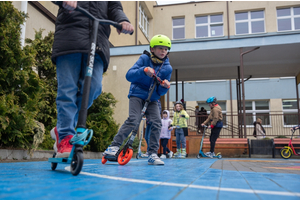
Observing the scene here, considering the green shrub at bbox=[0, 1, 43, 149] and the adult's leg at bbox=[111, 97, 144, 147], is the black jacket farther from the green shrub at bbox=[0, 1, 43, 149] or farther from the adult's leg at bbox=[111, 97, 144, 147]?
the green shrub at bbox=[0, 1, 43, 149]

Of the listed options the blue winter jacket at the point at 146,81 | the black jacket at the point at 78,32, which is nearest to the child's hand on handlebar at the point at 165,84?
the blue winter jacket at the point at 146,81

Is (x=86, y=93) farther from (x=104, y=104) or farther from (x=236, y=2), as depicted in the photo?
(x=236, y=2)

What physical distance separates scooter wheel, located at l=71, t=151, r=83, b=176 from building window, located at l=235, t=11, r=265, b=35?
20.4m

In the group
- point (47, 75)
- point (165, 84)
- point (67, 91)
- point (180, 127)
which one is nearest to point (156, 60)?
point (165, 84)

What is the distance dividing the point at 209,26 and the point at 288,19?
5.50m

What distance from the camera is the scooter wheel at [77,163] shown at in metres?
1.74

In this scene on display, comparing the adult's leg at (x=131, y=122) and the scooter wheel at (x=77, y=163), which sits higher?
the adult's leg at (x=131, y=122)

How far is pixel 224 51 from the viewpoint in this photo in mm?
12703

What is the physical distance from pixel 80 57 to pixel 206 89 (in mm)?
23672

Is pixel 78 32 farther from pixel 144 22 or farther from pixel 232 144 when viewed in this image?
pixel 144 22

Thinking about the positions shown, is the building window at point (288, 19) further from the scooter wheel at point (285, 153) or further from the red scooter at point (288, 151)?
the scooter wheel at point (285, 153)


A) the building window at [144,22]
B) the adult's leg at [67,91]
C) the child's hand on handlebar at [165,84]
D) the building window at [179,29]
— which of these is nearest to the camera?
the adult's leg at [67,91]

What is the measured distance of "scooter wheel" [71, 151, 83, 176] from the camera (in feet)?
5.72

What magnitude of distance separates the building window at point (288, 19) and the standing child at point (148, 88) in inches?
741
